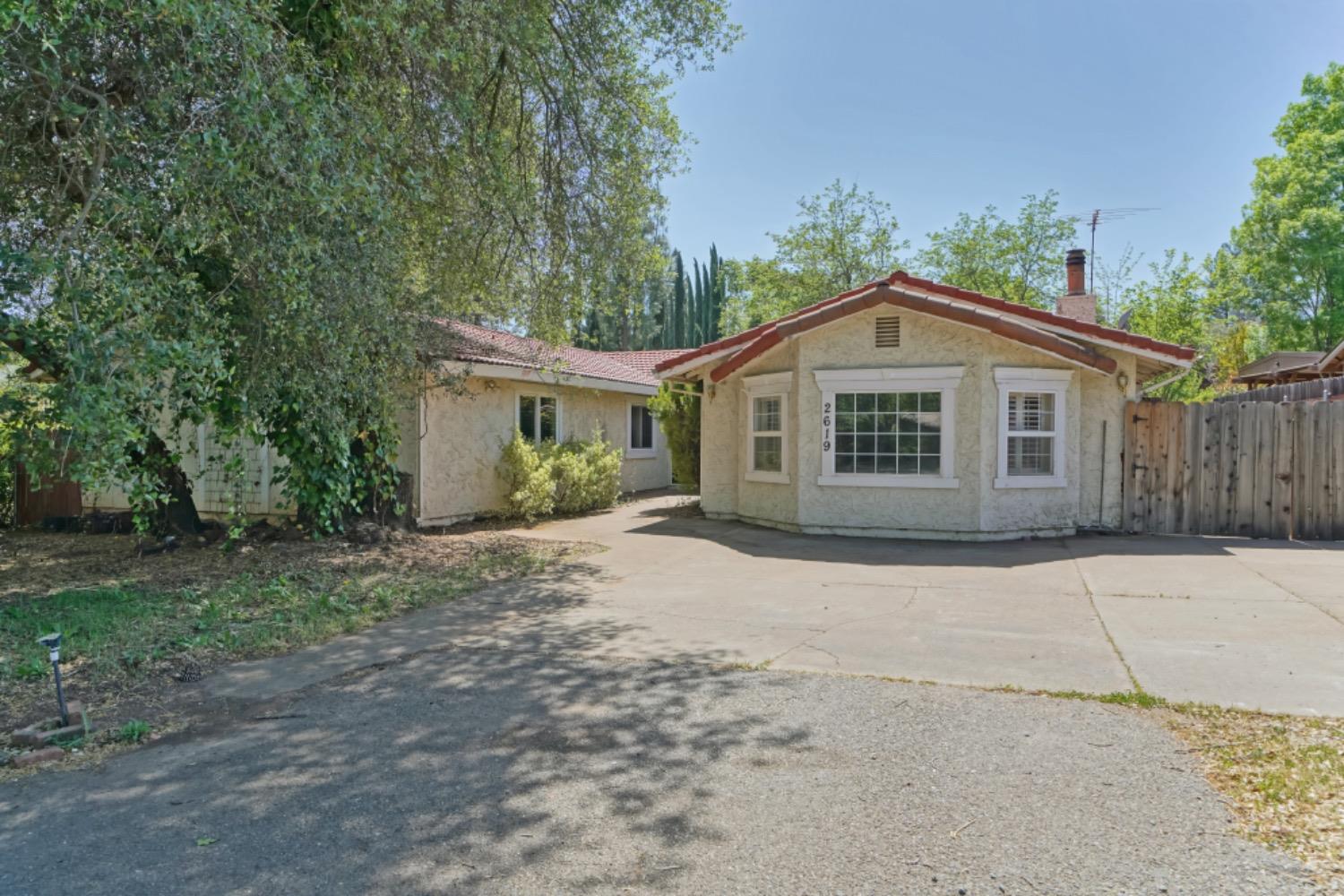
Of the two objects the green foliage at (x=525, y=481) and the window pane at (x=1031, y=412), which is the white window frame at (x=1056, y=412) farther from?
the green foliage at (x=525, y=481)

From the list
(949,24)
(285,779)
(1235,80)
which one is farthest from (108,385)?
(1235,80)

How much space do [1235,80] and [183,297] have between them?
23.7m

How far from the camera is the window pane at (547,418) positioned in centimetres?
1595

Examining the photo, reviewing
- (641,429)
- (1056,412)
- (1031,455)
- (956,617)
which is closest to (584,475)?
(641,429)

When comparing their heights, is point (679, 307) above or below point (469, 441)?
above

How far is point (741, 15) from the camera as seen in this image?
10773 millimetres

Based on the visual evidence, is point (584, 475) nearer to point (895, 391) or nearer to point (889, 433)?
point (889, 433)

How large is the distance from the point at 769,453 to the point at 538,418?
207 inches

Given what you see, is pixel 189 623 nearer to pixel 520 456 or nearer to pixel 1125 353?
pixel 520 456

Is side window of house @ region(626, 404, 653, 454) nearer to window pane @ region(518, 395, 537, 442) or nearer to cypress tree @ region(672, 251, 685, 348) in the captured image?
window pane @ region(518, 395, 537, 442)

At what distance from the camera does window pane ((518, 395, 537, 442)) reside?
1528 cm

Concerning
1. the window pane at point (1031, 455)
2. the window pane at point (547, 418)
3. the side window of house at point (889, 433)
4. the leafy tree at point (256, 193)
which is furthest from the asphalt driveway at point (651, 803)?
the window pane at point (547, 418)

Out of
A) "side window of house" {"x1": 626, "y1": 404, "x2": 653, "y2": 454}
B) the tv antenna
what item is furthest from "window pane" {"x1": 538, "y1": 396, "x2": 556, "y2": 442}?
the tv antenna

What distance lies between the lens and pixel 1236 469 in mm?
11367
